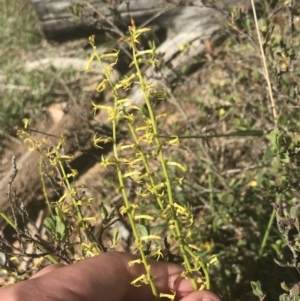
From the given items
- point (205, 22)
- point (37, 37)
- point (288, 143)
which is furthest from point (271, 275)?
point (37, 37)

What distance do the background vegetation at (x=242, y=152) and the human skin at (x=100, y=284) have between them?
0.48 feet

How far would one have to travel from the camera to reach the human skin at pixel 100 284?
3.87 feet

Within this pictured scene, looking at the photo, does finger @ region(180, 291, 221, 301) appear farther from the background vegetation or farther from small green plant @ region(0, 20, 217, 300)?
the background vegetation

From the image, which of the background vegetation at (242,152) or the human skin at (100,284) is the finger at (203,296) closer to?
the human skin at (100,284)

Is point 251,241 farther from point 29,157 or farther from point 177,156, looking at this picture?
point 29,157

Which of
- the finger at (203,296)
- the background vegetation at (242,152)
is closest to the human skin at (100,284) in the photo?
the finger at (203,296)

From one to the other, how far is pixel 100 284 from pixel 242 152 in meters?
1.43

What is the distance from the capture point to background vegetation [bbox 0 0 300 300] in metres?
1.68

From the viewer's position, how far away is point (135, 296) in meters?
1.42

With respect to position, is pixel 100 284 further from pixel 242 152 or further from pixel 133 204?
pixel 242 152

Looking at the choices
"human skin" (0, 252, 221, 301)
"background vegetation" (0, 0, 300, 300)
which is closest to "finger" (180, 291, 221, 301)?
"human skin" (0, 252, 221, 301)

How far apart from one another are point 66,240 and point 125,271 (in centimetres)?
20

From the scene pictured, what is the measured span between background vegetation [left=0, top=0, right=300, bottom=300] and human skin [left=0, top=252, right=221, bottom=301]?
5.8 inches

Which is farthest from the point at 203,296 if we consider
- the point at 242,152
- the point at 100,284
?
the point at 242,152
